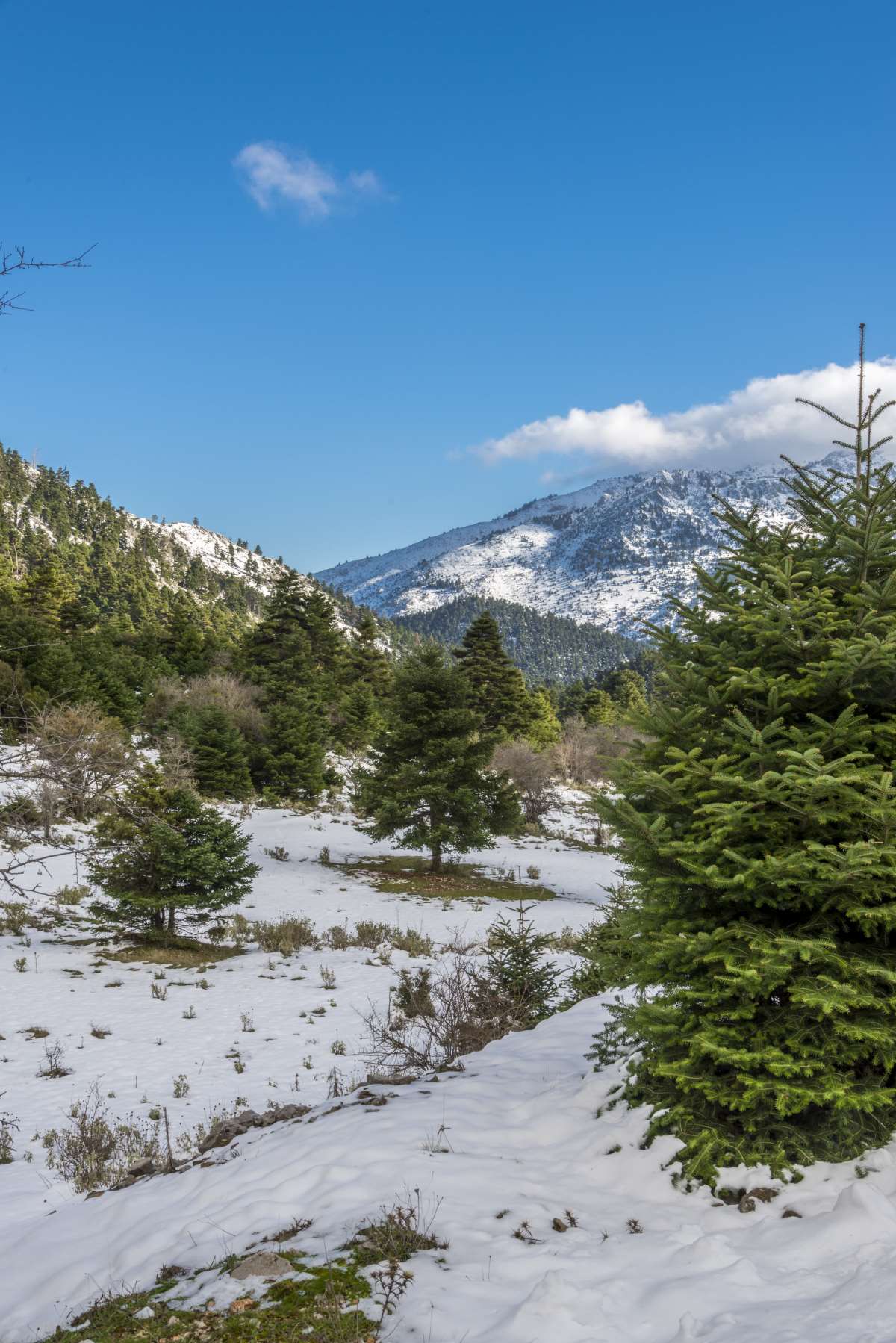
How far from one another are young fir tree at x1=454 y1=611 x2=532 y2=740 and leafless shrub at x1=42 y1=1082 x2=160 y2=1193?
33196mm

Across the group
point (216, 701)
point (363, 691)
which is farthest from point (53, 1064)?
point (363, 691)

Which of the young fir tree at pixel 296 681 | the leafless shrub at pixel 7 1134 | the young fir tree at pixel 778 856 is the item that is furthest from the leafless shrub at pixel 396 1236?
the young fir tree at pixel 296 681

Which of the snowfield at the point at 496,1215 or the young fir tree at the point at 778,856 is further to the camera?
the young fir tree at the point at 778,856

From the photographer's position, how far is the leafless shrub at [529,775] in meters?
32.6

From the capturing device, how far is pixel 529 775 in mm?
32750

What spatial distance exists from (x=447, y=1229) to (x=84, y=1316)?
180 cm

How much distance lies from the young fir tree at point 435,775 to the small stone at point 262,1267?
17573 mm

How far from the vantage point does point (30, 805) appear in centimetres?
459

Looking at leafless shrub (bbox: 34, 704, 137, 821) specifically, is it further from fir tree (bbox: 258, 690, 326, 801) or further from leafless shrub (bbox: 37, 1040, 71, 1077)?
fir tree (bbox: 258, 690, 326, 801)

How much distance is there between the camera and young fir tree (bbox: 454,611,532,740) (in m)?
40.4

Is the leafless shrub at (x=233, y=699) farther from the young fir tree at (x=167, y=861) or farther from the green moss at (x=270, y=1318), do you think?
the green moss at (x=270, y=1318)

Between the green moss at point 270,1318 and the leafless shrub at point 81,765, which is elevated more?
the leafless shrub at point 81,765

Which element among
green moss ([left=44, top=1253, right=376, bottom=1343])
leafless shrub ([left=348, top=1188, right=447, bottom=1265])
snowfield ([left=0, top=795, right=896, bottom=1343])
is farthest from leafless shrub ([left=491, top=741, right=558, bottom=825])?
green moss ([left=44, top=1253, right=376, bottom=1343])

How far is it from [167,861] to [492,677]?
28205 mm
